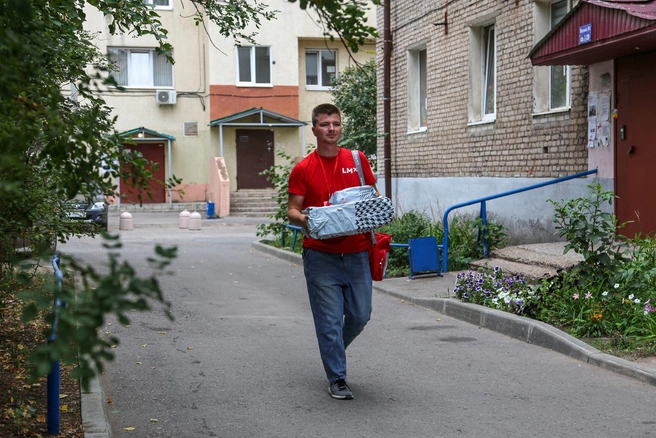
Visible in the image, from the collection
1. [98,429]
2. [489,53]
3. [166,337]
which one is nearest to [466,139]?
[489,53]

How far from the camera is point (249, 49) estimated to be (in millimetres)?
35156

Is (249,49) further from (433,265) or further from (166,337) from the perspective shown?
(166,337)

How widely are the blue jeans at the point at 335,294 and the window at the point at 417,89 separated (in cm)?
1230

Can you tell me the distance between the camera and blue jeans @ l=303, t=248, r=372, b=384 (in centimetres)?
611

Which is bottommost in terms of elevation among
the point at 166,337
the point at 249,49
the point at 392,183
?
the point at 166,337

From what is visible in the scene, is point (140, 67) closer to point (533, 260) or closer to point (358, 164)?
point (533, 260)

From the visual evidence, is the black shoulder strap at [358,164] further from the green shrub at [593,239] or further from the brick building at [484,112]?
the brick building at [484,112]

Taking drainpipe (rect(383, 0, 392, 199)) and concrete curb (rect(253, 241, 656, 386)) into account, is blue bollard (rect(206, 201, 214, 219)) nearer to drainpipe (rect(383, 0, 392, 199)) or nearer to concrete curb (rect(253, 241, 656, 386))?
drainpipe (rect(383, 0, 392, 199))

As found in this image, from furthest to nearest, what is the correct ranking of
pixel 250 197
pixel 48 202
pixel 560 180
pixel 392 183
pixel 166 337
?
pixel 250 197 → pixel 392 183 → pixel 560 180 → pixel 166 337 → pixel 48 202

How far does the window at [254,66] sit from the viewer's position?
115ft

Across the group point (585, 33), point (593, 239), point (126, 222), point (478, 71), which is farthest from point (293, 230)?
point (593, 239)

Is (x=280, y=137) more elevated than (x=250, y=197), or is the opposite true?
(x=280, y=137)

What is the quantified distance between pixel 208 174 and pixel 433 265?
2407cm

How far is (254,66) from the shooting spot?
116 ft
